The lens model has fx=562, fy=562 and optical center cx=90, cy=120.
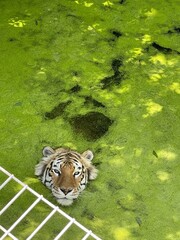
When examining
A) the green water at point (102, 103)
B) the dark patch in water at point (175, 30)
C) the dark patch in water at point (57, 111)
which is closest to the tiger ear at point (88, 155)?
the green water at point (102, 103)

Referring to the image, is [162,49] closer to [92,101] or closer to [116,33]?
[116,33]

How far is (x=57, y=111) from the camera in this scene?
15.7 ft

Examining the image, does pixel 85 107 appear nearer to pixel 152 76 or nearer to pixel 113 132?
pixel 113 132

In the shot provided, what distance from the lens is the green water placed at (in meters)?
4.07

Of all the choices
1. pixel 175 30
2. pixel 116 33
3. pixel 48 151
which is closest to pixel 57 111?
pixel 48 151

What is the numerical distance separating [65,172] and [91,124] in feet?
2.69

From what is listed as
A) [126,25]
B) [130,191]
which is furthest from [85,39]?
[130,191]

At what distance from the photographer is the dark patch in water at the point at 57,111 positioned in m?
4.75

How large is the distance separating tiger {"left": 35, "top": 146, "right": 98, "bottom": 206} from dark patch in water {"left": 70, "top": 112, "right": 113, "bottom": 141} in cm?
35

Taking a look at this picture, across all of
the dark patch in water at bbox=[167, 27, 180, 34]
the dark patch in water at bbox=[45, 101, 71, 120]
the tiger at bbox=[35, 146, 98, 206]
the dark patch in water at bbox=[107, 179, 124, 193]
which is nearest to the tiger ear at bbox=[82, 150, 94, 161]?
the tiger at bbox=[35, 146, 98, 206]

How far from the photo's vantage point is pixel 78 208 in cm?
407

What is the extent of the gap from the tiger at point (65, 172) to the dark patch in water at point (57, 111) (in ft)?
1.74

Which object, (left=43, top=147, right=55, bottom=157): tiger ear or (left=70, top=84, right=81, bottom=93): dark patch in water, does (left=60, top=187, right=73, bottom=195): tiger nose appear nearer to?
(left=43, top=147, right=55, bottom=157): tiger ear

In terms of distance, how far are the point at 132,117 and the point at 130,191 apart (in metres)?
0.80
